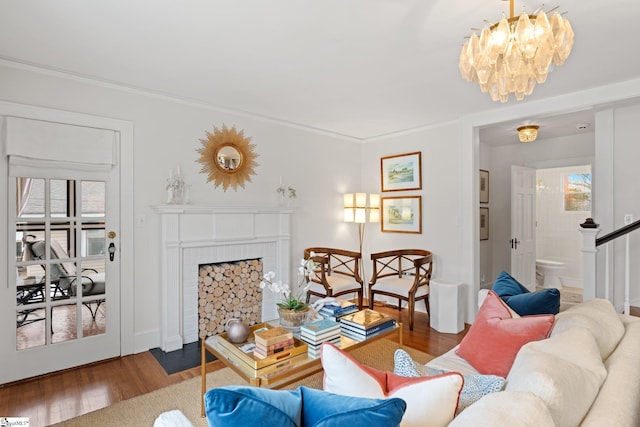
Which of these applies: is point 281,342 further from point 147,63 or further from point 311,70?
point 147,63

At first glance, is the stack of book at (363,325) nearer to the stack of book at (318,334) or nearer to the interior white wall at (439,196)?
the stack of book at (318,334)

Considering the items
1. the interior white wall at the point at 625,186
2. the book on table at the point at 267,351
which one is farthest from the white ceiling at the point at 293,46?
the book on table at the point at 267,351

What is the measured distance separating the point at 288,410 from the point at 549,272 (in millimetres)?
6176

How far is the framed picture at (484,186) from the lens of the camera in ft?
16.6

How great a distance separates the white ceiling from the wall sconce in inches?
61.1

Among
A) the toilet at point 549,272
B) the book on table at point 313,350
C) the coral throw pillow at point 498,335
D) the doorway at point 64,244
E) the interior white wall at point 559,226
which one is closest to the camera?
the coral throw pillow at point 498,335

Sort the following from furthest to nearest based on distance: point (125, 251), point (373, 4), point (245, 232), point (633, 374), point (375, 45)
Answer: point (245, 232) → point (125, 251) → point (375, 45) → point (373, 4) → point (633, 374)

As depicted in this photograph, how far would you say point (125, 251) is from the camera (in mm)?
3039

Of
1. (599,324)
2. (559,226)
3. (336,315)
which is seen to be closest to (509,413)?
(599,324)

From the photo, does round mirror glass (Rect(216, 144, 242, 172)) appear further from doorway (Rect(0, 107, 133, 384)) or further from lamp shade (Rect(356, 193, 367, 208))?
lamp shade (Rect(356, 193, 367, 208))

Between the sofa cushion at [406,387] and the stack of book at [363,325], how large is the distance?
121cm

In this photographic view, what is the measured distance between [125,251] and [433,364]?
2.66 meters

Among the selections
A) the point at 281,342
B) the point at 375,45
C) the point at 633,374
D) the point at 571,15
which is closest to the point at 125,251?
the point at 281,342

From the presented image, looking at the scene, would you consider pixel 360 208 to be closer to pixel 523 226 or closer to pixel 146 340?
pixel 523 226
